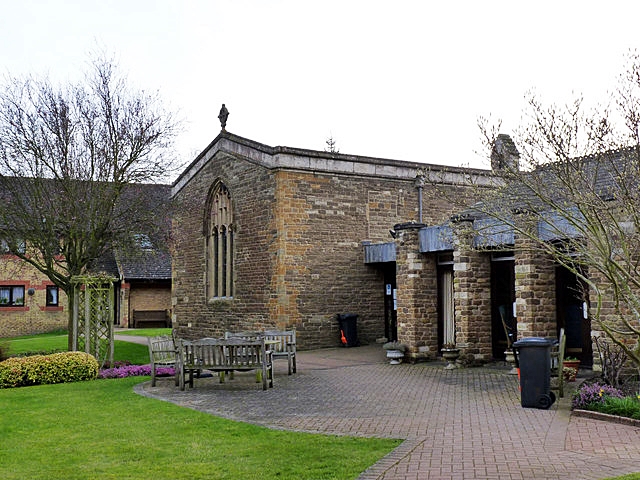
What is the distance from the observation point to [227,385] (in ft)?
45.3

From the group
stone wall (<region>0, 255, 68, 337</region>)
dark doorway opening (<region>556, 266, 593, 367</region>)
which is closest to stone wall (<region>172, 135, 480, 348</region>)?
dark doorway opening (<region>556, 266, 593, 367</region>)

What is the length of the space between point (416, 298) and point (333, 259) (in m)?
4.93

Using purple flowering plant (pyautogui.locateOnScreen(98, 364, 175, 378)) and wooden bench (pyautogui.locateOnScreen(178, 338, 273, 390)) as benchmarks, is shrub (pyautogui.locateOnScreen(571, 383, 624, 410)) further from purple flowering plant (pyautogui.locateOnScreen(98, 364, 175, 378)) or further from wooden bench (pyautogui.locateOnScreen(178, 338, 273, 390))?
purple flowering plant (pyautogui.locateOnScreen(98, 364, 175, 378))

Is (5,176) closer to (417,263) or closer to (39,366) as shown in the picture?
(39,366)

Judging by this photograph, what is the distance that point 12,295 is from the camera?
3672 cm

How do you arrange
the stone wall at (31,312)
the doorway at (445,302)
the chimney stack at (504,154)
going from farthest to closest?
the stone wall at (31,312) → the doorway at (445,302) → the chimney stack at (504,154)

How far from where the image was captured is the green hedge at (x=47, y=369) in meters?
14.6

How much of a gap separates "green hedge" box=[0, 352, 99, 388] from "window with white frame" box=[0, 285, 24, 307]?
76.9 ft

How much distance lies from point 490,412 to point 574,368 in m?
3.41

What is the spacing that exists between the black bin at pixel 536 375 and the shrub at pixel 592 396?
449 millimetres

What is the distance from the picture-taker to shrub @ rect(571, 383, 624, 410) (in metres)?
9.91

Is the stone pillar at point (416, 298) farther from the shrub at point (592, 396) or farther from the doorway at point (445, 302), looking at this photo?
the shrub at point (592, 396)

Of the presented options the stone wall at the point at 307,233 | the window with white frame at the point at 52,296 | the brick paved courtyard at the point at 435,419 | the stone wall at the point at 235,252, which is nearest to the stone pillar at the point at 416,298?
the brick paved courtyard at the point at 435,419

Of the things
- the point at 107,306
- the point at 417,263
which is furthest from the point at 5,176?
the point at 417,263
